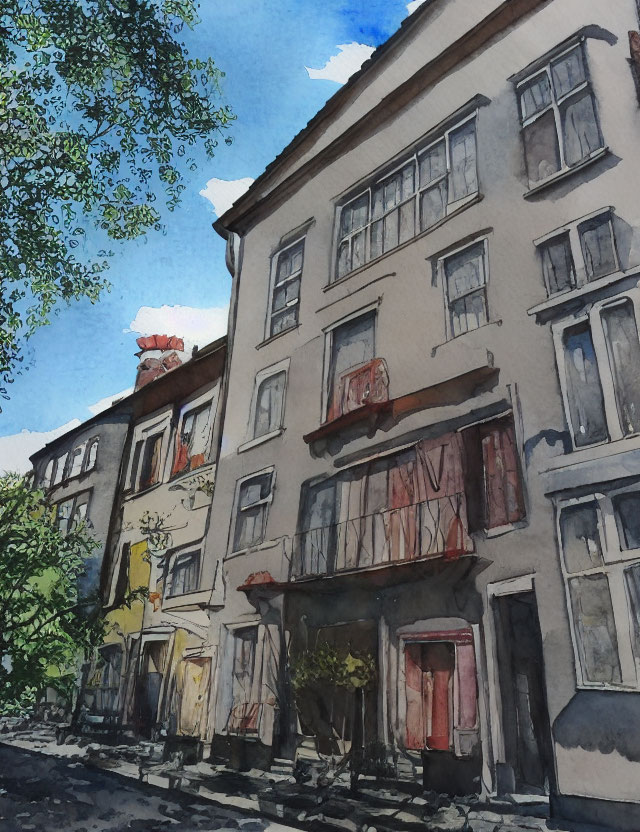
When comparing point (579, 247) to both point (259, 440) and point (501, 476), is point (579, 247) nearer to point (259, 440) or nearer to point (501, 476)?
point (501, 476)

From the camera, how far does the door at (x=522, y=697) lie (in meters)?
3.90

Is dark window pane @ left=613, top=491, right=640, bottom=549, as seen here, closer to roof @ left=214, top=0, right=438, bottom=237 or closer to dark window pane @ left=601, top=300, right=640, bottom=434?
dark window pane @ left=601, top=300, right=640, bottom=434

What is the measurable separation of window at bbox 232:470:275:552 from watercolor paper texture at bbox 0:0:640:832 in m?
0.03

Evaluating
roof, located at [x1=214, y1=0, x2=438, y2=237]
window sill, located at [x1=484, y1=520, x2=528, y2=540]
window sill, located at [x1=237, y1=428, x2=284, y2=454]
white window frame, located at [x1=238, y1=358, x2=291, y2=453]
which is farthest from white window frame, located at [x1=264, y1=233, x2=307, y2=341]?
window sill, located at [x1=484, y1=520, x2=528, y2=540]

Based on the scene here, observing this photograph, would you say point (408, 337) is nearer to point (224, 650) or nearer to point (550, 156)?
point (550, 156)

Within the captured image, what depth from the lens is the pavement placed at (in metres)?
3.72

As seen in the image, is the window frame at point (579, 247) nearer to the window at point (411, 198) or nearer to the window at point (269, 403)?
the window at point (411, 198)

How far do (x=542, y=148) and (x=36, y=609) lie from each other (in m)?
6.35

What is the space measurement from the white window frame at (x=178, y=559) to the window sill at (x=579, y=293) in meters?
3.76

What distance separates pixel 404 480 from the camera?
5270 millimetres

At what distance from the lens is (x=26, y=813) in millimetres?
4793

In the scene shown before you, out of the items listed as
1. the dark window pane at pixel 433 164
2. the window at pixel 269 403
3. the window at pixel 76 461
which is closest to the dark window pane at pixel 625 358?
the dark window pane at pixel 433 164

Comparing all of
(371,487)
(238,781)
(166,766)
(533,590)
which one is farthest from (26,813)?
(533,590)

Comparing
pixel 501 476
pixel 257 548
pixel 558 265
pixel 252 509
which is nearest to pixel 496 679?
pixel 501 476
